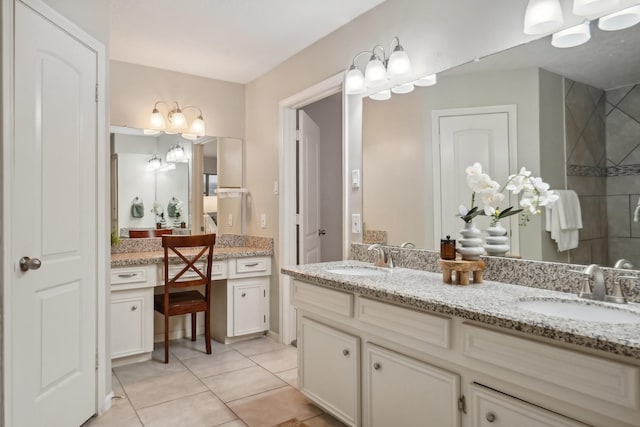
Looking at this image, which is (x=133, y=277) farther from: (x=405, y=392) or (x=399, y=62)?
(x=399, y=62)

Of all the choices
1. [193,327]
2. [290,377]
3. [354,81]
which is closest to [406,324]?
[290,377]

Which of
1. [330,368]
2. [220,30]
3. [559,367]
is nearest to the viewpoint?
[559,367]

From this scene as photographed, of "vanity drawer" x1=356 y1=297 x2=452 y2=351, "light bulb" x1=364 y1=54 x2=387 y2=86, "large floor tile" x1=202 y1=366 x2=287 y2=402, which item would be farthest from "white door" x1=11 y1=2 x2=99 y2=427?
"light bulb" x1=364 y1=54 x2=387 y2=86

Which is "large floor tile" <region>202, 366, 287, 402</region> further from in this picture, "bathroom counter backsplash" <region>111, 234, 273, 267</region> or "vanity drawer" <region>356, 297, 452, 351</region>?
"vanity drawer" <region>356, 297, 452, 351</region>

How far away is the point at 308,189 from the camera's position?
12.5 ft

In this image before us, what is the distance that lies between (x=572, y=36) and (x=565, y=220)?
2.48ft

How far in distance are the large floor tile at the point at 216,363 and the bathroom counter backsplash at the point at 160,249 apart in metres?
0.78

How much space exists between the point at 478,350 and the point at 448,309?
0.16m

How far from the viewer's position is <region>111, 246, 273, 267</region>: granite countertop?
3.02 m

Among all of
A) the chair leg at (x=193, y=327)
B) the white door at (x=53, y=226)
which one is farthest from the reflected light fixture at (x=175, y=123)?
the chair leg at (x=193, y=327)

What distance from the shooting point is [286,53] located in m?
3.42

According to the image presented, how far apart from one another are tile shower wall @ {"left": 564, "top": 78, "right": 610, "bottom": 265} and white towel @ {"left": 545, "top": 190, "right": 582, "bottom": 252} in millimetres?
21

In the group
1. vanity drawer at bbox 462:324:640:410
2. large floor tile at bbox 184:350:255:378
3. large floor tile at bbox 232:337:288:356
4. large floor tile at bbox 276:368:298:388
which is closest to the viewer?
vanity drawer at bbox 462:324:640:410

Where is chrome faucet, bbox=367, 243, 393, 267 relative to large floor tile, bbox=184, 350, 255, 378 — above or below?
above
